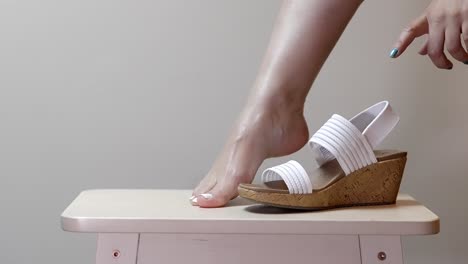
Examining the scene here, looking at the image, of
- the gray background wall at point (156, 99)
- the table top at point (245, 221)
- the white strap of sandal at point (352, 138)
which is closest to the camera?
the table top at point (245, 221)

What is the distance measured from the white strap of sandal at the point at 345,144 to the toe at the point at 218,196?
55 millimetres

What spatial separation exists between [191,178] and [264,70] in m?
0.38

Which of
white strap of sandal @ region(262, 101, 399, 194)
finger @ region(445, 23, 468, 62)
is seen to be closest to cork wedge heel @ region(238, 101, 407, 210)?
white strap of sandal @ region(262, 101, 399, 194)

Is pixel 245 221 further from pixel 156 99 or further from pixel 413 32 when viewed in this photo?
pixel 156 99

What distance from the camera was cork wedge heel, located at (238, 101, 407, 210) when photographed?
744mm

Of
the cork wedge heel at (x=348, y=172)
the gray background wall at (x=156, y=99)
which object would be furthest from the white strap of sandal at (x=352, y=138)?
the gray background wall at (x=156, y=99)

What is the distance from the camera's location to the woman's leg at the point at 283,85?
851 millimetres

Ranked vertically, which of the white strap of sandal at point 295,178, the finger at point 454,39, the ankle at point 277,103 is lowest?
the white strap of sandal at point 295,178

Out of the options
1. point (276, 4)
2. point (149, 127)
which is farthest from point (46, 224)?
point (276, 4)

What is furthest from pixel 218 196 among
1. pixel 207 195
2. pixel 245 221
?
pixel 245 221

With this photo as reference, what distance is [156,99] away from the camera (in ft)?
3.91

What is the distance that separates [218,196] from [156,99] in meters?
0.45

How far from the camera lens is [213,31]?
119cm

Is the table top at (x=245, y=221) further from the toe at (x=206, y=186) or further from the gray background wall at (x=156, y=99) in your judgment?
the gray background wall at (x=156, y=99)
